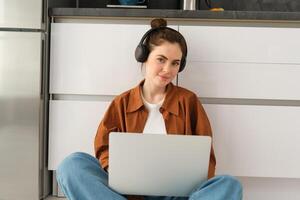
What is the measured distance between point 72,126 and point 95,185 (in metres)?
0.54

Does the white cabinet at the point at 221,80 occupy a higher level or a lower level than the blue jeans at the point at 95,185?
higher

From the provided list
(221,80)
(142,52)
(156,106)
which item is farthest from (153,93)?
(221,80)

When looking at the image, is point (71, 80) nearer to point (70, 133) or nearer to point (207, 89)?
point (70, 133)

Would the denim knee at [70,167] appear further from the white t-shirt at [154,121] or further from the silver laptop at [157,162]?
the white t-shirt at [154,121]

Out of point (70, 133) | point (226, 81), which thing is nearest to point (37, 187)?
point (70, 133)

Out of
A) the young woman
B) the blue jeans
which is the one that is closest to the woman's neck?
the young woman

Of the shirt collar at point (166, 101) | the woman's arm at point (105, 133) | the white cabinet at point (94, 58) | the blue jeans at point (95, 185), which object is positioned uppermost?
the white cabinet at point (94, 58)

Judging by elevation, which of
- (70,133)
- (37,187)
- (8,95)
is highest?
(8,95)

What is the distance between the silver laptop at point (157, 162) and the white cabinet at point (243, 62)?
21.8 inches

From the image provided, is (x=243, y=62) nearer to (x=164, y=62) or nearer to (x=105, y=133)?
(x=164, y=62)

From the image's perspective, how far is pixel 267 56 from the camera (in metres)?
1.65

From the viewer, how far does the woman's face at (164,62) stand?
1.41m

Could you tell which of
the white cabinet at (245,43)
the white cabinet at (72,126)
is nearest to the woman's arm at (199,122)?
the white cabinet at (245,43)

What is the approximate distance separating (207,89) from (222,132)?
0.66 feet
